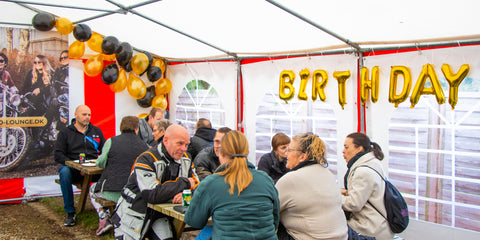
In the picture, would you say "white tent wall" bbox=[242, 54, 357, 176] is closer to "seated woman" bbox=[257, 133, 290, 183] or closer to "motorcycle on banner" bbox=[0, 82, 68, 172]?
"seated woman" bbox=[257, 133, 290, 183]

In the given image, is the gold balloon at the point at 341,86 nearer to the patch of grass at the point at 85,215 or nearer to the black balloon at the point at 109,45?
the patch of grass at the point at 85,215

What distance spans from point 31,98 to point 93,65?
3.43 feet

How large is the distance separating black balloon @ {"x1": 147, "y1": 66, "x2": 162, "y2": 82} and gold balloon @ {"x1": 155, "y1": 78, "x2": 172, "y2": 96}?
0.20m

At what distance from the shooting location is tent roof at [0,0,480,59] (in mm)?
3449

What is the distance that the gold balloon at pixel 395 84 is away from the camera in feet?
13.0

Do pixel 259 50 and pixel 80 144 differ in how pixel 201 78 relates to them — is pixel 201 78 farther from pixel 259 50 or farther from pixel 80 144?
pixel 80 144

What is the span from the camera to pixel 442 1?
10.4 ft

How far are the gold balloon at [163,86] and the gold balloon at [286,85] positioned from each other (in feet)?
8.63

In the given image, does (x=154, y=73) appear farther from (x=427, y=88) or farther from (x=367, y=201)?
(x=367, y=201)

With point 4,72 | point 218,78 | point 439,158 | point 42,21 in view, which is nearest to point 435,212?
point 439,158

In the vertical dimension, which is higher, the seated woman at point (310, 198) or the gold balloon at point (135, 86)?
the gold balloon at point (135, 86)

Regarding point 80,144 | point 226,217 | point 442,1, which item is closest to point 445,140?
point 442,1

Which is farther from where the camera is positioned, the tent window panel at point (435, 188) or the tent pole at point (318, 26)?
the tent window panel at point (435, 188)

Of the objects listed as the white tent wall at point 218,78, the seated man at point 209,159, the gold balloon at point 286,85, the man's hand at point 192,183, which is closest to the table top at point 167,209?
the man's hand at point 192,183
